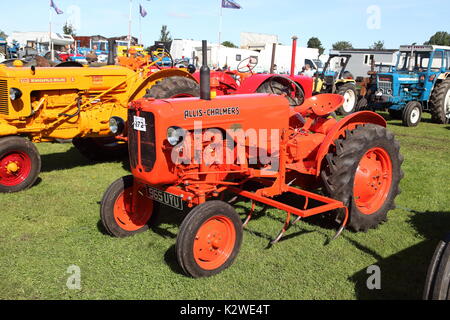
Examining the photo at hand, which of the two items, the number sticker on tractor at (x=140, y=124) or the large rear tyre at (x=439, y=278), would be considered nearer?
the large rear tyre at (x=439, y=278)

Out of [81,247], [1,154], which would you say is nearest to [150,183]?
[81,247]

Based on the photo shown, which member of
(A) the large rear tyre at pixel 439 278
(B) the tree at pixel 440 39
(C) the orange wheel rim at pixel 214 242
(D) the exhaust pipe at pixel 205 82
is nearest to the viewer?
(A) the large rear tyre at pixel 439 278

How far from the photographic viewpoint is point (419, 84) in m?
12.7

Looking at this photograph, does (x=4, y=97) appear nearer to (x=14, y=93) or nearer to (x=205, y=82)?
(x=14, y=93)

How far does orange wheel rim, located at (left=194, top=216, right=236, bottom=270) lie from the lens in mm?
3229

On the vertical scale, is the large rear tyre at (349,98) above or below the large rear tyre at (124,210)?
above

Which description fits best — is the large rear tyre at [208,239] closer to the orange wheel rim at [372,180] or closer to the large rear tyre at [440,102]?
the orange wheel rim at [372,180]

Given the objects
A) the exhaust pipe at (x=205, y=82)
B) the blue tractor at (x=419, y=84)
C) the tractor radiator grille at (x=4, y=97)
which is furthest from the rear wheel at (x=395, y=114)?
the tractor radiator grille at (x=4, y=97)

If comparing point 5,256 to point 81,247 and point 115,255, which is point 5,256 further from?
point 115,255

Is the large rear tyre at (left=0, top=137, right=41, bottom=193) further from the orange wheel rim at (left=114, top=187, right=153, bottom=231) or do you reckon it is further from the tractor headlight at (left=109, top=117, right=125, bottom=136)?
the orange wheel rim at (left=114, top=187, right=153, bottom=231)

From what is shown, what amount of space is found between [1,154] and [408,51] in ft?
39.7

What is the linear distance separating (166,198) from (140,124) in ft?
2.13

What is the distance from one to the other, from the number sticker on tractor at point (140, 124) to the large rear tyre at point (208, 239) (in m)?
0.80

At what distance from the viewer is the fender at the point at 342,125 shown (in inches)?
155
